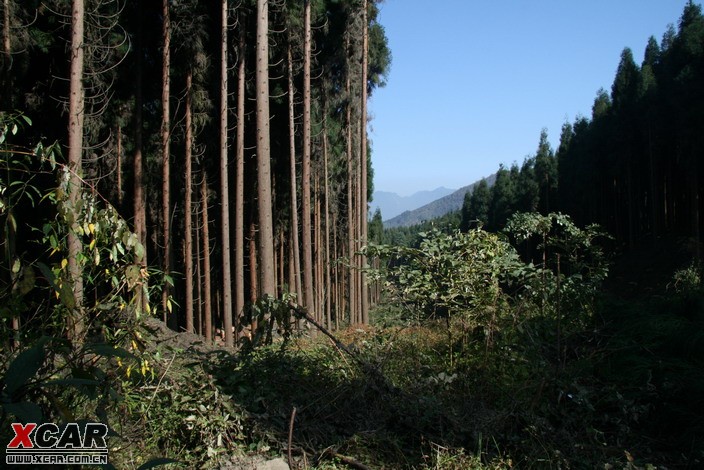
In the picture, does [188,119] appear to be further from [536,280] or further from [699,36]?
[699,36]

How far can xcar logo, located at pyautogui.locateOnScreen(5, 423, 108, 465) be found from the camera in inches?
75.4

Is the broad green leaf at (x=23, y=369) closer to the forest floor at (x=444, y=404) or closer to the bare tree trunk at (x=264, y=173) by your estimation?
the forest floor at (x=444, y=404)

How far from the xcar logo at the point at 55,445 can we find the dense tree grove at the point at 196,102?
18.7 feet

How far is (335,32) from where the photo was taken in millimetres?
16547

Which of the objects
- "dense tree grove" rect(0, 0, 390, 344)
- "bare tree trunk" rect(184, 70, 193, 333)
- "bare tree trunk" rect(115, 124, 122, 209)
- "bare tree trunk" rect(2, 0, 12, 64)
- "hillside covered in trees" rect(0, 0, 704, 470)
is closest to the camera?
"hillside covered in trees" rect(0, 0, 704, 470)

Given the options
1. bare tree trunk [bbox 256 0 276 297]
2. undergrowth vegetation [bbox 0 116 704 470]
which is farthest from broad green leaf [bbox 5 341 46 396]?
bare tree trunk [bbox 256 0 276 297]

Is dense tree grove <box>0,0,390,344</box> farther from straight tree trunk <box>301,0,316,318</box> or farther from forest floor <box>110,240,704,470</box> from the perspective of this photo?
forest floor <box>110,240,704,470</box>

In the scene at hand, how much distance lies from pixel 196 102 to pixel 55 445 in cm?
1238

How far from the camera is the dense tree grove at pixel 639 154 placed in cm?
2306

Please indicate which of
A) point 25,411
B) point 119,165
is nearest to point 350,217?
point 119,165

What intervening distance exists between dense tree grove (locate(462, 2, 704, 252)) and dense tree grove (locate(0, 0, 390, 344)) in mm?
7556

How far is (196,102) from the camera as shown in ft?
43.7

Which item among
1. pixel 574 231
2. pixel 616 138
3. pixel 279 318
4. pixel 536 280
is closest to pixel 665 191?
pixel 616 138

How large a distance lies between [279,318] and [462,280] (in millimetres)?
1997
